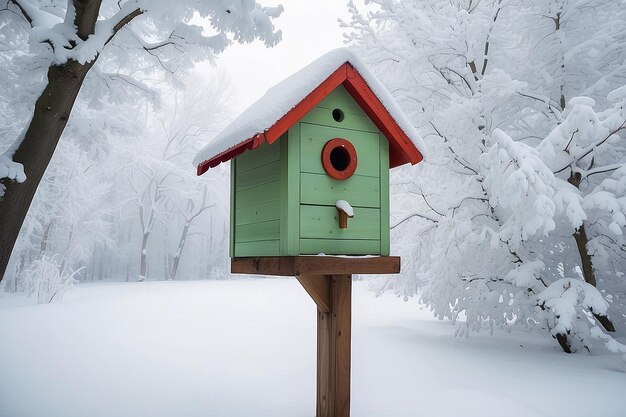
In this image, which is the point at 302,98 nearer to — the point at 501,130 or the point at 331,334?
the point at 331,334

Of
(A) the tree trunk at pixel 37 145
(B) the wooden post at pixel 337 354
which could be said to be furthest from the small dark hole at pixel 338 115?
(A) the tree trunk at pixel 37 145

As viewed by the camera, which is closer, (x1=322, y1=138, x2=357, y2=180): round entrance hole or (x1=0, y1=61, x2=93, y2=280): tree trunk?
(x1=322, y1=138, x2=357, y2=180): round entrance hole

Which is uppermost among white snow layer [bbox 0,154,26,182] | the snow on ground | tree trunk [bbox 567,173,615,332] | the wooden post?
white snow layer [bbox 0,154,26,182]

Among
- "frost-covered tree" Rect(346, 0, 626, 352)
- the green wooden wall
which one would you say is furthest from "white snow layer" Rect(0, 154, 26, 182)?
"frost-covered tree" Rect(346, 0, 626, 352)

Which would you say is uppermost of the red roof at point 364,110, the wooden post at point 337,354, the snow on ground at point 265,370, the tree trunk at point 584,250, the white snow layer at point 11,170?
the red roof at point 364,110

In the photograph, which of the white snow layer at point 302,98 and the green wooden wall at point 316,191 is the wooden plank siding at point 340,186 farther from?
the white snow layer at point 302,98

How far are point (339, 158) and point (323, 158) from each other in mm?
277

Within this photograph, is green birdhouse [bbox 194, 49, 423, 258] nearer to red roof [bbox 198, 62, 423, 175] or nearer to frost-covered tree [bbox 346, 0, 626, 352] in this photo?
red roof [bbox 198, 62, 423, 175]

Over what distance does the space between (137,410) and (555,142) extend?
5075 millimetres

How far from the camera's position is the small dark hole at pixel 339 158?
3316 mm

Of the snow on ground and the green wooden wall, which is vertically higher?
the green wooden wall

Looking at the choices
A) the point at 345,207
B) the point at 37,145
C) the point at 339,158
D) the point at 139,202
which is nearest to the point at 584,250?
the point at 339,158

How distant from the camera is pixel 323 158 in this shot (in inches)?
123

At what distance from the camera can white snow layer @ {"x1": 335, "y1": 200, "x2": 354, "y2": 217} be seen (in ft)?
10.0
